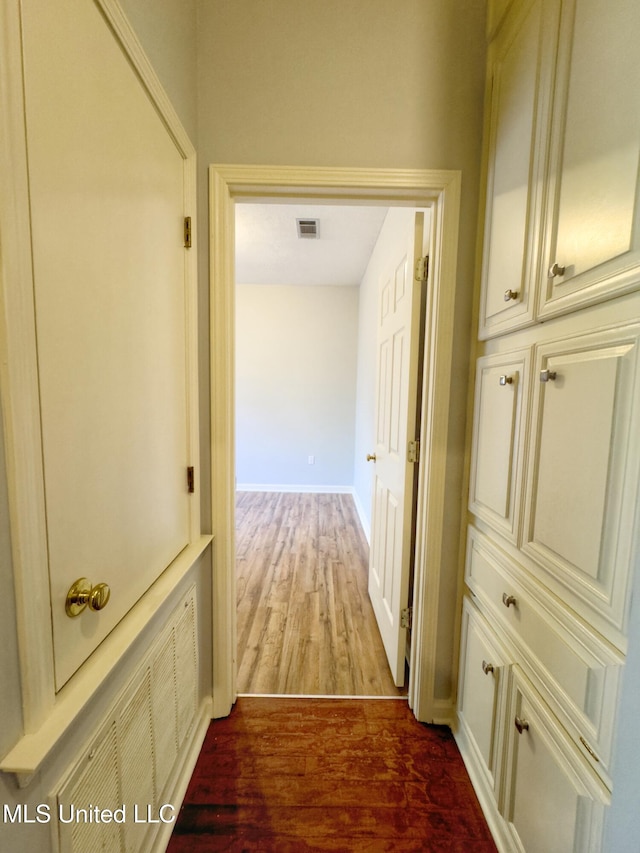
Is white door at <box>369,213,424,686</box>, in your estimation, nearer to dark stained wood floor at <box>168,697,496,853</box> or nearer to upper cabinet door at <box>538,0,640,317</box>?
dark stained wood floor at <box>168,697,496,853</box>

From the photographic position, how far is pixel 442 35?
1.24 m

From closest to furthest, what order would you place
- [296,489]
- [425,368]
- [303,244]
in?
[425,368] → [303,244] → [296,489]

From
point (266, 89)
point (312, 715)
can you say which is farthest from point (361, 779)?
point (266, 89)

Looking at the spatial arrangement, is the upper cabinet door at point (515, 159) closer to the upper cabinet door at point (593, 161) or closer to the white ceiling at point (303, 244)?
the upper cabinet door at point (593, 161)

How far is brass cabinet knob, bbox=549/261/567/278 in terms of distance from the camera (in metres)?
0.83

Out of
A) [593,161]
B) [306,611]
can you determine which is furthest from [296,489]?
[593,161]

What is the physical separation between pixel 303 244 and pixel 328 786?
357 cm

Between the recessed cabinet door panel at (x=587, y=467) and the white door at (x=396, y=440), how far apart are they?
2.10 feet

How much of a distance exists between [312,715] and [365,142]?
2251mm

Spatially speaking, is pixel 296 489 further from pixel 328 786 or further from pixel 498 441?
pixel 498 441

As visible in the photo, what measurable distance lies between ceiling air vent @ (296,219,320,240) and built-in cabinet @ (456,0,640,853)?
171 cm

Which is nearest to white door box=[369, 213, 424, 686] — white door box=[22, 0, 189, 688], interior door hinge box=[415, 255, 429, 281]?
interior door hinge box=[415, 255, 429, 281]

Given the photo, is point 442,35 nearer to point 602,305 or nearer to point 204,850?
point 602,305

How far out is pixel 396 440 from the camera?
5.65ft
